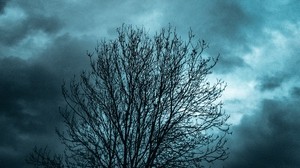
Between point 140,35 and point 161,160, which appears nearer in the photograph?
point 161,160

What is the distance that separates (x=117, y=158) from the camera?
542 inches

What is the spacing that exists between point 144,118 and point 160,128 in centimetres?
69

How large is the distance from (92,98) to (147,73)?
88.4 inches

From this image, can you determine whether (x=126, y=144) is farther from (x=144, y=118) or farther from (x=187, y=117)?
(x=187, y=117)

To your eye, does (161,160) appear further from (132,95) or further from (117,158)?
(132,95)

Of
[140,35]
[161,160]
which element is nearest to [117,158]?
[161,160]

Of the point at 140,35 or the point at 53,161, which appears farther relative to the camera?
the point at 140,35

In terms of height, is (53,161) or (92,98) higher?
(92,98)

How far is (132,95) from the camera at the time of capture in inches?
555

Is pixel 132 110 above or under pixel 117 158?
above

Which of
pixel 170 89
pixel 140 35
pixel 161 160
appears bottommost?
pixel 161 160

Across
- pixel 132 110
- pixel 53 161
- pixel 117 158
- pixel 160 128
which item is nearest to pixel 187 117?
pixel 160 128

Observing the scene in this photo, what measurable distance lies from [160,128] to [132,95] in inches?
61.5

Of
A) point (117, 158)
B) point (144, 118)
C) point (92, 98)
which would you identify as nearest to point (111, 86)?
point (92, 98)
